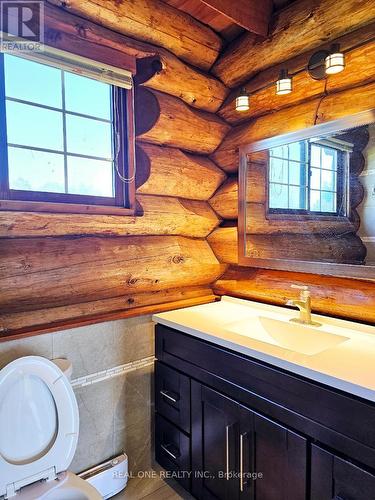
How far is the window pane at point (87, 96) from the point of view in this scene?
1.67m

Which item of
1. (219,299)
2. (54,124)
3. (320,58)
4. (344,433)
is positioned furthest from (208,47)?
(344,433)

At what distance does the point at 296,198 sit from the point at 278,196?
0.12 m

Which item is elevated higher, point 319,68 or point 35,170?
point 319,68

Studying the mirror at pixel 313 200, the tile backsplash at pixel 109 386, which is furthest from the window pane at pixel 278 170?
the tile backsplash at pixel 109 386

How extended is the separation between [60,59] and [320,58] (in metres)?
1.22

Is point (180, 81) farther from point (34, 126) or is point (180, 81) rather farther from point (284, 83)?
point (34, 126)

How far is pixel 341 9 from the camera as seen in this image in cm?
145

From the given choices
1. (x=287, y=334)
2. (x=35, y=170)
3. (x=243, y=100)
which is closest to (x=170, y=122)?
(x=243, y=100)

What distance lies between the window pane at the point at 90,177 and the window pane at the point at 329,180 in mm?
1151

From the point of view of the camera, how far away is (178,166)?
6.48 feet

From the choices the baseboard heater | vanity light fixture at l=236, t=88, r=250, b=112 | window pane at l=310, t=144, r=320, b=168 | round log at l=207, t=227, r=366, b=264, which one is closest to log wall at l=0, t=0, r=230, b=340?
round log at l=207, t=227, r=366, b=264

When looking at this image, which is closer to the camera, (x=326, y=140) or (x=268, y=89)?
(x=326, y=140)

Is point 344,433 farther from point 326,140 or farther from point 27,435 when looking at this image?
point 326,140

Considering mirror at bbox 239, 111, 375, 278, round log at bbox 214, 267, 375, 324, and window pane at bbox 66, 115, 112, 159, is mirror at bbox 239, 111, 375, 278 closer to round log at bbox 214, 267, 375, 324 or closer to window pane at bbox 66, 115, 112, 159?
round log at bbox 214, 267, 375, 324
